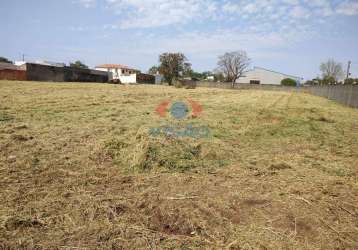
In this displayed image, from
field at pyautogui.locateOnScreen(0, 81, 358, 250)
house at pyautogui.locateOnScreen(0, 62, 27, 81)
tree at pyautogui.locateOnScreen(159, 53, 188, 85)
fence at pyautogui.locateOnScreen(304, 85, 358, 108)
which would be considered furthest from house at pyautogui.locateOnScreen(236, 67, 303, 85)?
field at pyautogui.locateOnScreen(0, 81, 358, 250)

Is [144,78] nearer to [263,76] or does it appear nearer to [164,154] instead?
[263,76]

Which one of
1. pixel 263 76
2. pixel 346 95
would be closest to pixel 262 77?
pixel 263 76

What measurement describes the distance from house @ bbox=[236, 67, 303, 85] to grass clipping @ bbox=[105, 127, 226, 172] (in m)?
72.9

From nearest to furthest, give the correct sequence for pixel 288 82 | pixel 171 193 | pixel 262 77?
pixel 171 193 < pixel 288 82 < pixel 262 77

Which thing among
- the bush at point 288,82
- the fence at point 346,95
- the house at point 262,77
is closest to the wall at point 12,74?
the fence at point 346,95

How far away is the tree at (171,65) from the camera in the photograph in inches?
2534

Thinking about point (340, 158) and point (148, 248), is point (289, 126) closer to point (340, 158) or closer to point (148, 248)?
point (340, 158)

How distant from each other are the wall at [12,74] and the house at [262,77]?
52.5m

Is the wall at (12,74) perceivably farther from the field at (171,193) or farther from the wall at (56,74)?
the field at (171,193)

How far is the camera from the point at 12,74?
35344 mm

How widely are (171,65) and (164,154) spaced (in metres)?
60.9

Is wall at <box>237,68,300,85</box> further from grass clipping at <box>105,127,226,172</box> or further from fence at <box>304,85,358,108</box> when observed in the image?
grass clipping at <box>105,127,226,172</box>

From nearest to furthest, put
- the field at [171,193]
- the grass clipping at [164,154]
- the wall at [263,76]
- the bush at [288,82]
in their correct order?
the field at [171,193]
the grass clipping at [164,154]
the bush at [288,82]
the wall at [263,76]

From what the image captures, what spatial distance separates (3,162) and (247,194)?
348 centimetres
